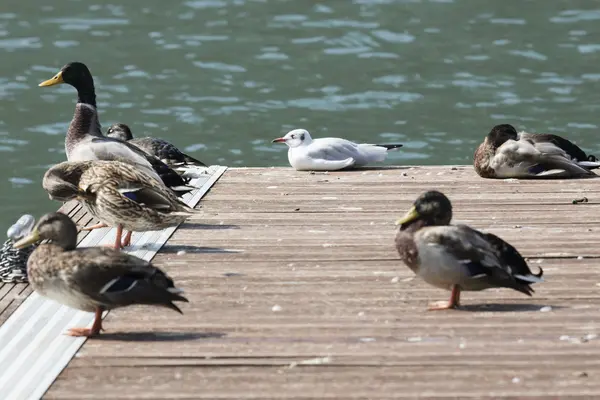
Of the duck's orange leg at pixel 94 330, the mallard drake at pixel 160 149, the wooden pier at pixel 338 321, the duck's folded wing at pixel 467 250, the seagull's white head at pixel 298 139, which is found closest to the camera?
the wooden pier at pixel 338 321

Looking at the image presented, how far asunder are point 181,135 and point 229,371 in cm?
1324

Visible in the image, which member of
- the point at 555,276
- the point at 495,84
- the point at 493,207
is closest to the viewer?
the point at 555,276

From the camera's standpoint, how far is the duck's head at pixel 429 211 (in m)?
7.26

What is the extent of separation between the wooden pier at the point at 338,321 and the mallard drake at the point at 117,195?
0.26 m

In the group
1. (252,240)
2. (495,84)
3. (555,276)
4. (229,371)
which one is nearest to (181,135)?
(495,84)

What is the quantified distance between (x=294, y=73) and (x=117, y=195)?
14.5 meters

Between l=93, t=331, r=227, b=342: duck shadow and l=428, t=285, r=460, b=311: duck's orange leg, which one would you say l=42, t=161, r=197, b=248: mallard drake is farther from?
l=428, t=285, r=460, b=311: duck's orange leg

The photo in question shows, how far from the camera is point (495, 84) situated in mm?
21906

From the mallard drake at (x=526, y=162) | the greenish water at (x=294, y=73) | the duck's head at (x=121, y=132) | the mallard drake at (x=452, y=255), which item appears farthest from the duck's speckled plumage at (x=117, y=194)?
the greenish water at (x=294, y=73)

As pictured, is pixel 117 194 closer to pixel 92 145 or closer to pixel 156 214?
pixel 156 214

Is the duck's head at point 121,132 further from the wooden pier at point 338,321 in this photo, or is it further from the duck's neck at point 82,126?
the wooden pier at point 338,321

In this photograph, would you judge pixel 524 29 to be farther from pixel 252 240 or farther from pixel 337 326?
pixel 337 326

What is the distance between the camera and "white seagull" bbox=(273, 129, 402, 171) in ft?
39.9

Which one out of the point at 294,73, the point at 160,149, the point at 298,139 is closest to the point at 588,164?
the point at 298,139
